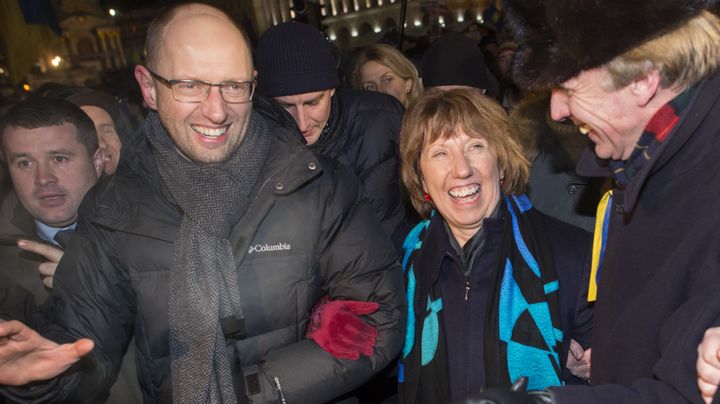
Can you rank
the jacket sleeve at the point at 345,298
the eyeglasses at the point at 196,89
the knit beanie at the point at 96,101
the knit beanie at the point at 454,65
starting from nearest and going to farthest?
the jacket sleeve at the point at 345,298
the eyeglasses at the point at 196,89
the knit beanie at the point at 96,101
the knit beanie at the point at 454,65

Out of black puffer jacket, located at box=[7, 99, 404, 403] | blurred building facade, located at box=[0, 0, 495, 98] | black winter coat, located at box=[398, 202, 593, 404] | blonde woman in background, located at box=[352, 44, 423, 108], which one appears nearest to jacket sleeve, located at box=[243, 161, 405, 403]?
black puffer jacket, located at box=[7, 99, 404, 403]

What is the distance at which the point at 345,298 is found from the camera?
1791mm

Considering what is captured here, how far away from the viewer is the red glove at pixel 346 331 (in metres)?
1.73

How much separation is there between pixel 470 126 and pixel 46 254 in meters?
1.75

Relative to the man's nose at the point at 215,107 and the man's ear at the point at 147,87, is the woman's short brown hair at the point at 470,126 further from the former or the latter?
the man's ear at the point at 147,87

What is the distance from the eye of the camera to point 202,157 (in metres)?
1.83

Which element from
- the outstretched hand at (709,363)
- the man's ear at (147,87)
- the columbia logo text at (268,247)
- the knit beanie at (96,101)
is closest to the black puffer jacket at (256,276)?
the columbia logo text at (268,247)

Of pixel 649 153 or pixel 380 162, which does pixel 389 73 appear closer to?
pixel 380 162

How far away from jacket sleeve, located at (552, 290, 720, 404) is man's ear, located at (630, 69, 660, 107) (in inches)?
18.9

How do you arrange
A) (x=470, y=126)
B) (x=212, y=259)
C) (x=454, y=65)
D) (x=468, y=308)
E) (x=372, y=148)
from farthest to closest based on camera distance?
(x=454, y=65) < (x=372, y=148) < (x=470, y=126) < (x=468, y=308) < (x=212, y=259)

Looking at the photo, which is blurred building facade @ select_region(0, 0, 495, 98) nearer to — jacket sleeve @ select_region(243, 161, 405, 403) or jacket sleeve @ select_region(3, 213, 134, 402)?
jacket sleeve @ select_region(3, 213, 134, 402)

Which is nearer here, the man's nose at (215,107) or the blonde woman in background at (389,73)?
the man's nose at (215,107)

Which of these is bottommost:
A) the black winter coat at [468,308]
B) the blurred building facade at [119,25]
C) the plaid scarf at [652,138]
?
the black winter coat at [468,308]

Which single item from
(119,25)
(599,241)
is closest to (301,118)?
(599,241)
